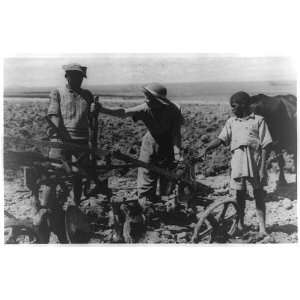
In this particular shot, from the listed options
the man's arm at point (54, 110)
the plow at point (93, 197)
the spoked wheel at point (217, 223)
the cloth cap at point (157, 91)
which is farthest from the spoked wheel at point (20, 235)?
the cloth cap at point (157, 91)

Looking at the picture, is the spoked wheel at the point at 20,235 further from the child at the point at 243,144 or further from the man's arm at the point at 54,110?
the child at the point at 243,144

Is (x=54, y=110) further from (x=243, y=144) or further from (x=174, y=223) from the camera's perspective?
(x=243, y=144)

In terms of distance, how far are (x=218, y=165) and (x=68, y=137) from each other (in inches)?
49.9

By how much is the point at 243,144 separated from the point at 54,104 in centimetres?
160

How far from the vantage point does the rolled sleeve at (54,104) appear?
4574 millimetres

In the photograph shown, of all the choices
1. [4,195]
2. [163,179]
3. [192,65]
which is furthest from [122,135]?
[4,195]

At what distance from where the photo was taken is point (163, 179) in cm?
463

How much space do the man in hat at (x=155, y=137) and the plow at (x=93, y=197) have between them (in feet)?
0.21

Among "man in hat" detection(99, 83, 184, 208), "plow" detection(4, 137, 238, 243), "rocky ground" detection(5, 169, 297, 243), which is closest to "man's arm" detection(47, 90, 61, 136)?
"plow" detection(4, 137, 238, 243)

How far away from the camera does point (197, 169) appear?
4648mm

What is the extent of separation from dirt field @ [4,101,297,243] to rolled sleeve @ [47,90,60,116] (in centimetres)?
5

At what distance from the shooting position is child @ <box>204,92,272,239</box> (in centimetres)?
461

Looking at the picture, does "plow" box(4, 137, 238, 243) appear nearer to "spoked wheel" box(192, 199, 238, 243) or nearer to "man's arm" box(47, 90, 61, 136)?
"spoked wheel" box(192, 199, 238, 243)

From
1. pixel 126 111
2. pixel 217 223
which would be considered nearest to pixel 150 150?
pixel 126 111
